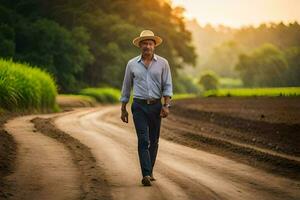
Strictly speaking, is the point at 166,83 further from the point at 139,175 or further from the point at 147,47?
the point at 139,175

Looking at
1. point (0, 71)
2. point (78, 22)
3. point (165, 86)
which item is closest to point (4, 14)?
point (78, 22)

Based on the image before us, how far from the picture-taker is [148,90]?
25.8 ft

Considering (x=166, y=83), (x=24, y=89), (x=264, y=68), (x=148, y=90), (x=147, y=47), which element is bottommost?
(x=24, y=89)

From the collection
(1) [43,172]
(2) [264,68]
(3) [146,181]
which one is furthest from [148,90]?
(2) [264,68]

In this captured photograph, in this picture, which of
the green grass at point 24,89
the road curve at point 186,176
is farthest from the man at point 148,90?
the green grass at point 24,89

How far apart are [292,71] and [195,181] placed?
4110cm

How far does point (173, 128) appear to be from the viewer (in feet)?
54.9

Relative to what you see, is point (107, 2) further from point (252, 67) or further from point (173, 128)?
point (173, 128)

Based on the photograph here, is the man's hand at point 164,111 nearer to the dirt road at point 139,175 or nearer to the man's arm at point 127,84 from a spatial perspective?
the man's arm at point 127,84

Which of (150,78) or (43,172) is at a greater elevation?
(150,78)

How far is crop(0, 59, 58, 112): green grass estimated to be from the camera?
1936 cm

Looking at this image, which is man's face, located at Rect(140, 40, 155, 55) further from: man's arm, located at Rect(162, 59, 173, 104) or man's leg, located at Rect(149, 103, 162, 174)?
man's leg, located at Rect(149, 103, 162, 174)

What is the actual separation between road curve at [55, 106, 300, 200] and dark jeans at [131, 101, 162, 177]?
0.32 m

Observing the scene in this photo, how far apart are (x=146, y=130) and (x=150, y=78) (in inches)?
29.8
